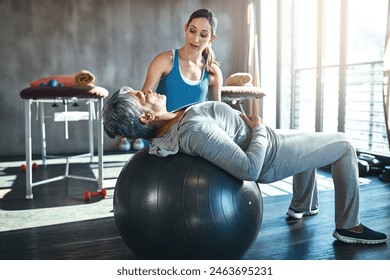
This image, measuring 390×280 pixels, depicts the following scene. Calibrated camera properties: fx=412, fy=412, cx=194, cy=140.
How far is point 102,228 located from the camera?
6.82ft

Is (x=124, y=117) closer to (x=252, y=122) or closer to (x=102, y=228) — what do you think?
(x=252, y=122)

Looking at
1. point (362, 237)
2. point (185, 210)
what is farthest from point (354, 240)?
point (185, 210)

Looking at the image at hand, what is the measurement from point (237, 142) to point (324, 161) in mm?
424

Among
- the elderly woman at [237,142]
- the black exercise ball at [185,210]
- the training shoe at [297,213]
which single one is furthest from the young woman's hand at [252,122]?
the training shoe at [297,213]

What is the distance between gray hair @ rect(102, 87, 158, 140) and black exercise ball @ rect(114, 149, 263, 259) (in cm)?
11

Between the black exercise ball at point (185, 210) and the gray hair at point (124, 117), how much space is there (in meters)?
0.11

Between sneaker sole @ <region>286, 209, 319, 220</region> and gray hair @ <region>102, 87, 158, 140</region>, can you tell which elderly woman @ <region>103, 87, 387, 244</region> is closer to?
gray hair @ <region>102, 87, 158, 140</region>

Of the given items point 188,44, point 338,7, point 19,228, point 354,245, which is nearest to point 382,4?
point 338,7

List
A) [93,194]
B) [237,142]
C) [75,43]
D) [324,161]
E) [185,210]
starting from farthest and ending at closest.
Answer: [75,43] → [93,194] → [324,161] → [237,142] → [185,210]

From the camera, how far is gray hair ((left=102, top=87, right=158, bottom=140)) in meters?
1.35

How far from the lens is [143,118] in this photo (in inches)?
54.6

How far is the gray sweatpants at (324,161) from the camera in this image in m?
1.58

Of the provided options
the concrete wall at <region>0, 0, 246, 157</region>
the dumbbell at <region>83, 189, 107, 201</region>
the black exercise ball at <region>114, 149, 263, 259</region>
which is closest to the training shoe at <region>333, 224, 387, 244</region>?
the black exercise ball at <region>114, 149, 263, 259</region>
